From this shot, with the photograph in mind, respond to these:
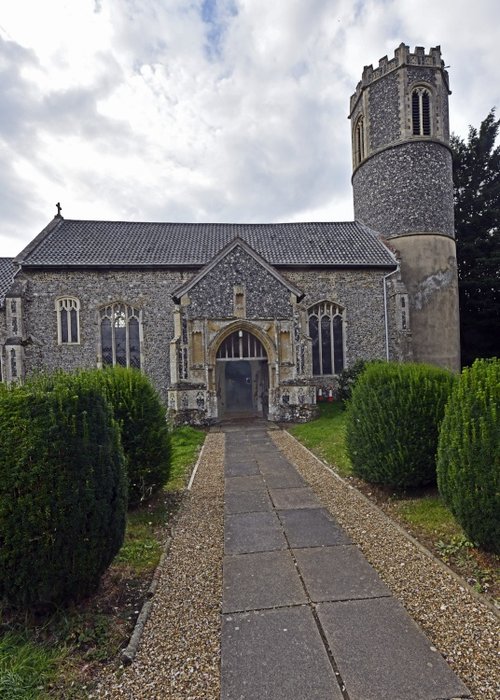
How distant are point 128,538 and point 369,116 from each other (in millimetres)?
26377

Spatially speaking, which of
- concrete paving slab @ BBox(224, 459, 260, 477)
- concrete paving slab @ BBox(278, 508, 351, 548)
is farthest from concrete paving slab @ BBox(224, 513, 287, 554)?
concrete paving slab @ BBox(224, 459, 260, 477)

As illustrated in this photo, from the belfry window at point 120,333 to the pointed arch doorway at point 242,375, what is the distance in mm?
4803

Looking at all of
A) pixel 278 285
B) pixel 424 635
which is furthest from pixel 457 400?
pixel 278 285

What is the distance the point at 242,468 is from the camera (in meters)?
9.23

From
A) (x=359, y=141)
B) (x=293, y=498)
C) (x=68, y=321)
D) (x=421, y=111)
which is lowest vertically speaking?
(x=293, y=498)

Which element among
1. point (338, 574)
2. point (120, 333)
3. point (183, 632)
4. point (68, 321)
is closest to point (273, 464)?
point (338, 574)

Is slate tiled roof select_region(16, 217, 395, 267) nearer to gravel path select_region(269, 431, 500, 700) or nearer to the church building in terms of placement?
the church building

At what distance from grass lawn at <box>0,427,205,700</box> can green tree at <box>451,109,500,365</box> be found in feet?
93.6

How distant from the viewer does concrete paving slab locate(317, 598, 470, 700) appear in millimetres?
2648

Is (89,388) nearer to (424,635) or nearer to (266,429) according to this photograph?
(424,635)

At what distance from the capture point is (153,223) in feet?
81.3

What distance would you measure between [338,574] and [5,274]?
24607 millimetres

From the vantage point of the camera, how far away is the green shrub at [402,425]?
662 cm

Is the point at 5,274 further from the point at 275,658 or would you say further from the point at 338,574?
the point at 275,658
